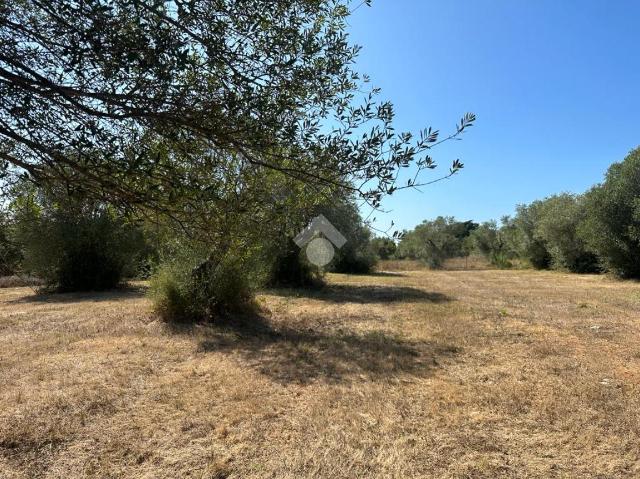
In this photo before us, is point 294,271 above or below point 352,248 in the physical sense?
below

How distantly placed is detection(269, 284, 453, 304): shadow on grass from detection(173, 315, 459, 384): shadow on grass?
4455 mm

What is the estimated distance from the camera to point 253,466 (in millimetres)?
2918

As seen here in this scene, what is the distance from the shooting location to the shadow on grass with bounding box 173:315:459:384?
503 centimetres

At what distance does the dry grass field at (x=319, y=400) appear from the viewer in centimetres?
298

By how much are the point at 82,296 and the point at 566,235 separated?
24275 mm

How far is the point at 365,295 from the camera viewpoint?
43.9 ft

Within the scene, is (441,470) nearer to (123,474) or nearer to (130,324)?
(123,474)

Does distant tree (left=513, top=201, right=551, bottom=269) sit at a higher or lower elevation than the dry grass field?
higher

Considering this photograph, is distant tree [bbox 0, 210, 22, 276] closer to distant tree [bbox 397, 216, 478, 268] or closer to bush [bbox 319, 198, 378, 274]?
bush [bbox 319, 198, 378, 274]

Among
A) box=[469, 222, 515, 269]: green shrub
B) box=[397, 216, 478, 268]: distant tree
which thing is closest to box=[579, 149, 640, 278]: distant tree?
box=[469, 222, 515, 269]: green shrub

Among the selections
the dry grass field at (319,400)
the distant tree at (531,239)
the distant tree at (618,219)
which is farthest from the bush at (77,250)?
the distant tree at (531,239)
